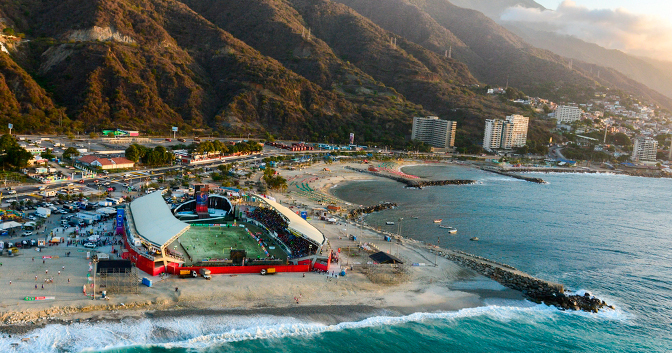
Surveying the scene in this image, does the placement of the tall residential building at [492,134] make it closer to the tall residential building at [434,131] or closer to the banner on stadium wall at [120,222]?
the tall residential building at [434,131]

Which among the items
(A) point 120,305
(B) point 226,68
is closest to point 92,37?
(B) point 226,68

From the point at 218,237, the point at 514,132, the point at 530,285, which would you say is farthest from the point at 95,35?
the point at 530,285

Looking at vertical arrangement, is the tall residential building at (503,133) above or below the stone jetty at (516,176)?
above

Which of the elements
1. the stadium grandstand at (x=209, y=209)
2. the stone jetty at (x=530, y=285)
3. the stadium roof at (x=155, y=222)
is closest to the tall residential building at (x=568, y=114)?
the stone jetty at (x=530, y=285)

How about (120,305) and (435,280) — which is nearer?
(120,305)

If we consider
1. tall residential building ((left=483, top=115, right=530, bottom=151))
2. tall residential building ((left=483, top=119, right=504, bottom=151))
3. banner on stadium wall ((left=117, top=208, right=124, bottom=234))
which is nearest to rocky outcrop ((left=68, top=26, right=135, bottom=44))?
banner on stadium wall ((left=117, top=208, right=124, bottom=234))

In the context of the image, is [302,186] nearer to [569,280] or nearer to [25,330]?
[569,280]

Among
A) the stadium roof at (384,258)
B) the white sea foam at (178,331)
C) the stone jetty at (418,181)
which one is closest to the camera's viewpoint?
the white sea foam at (178,331)
